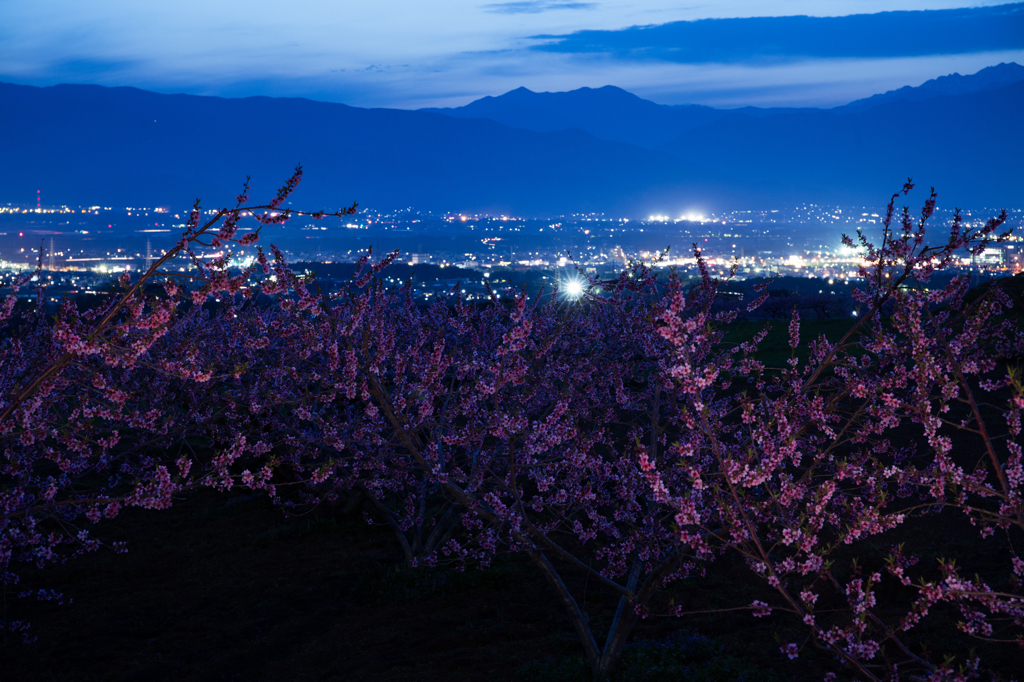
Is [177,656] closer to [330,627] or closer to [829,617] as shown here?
[330,627]

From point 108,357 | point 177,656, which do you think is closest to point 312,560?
point 177,656

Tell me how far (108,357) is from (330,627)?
4.48 m

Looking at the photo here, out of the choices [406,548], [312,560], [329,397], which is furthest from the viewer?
[312,560]

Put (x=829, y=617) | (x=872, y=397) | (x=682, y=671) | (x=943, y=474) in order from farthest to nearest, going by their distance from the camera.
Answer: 1. (x=829, y=617)
2. (x=682, y=671)
3. (x=872, y=397)
4. (x=943, y=474)

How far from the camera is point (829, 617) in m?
8.00

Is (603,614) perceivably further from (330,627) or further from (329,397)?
(329,397)

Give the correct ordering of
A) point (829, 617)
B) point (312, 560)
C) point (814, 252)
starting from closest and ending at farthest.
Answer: point (829, 617), point (312, 560), point (814, 252)

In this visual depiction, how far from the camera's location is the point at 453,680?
6734 mm

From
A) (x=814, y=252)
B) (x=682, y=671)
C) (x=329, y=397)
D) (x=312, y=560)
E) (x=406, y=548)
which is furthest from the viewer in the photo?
(x=814, y=252)

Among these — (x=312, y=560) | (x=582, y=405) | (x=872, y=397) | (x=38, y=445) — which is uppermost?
(x=872, y=397)

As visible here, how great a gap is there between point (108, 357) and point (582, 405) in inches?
204

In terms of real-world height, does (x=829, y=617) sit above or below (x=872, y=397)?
below

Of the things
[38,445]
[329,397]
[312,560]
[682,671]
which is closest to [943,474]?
[682,671]

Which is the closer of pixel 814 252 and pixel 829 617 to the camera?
pixel 829 617
